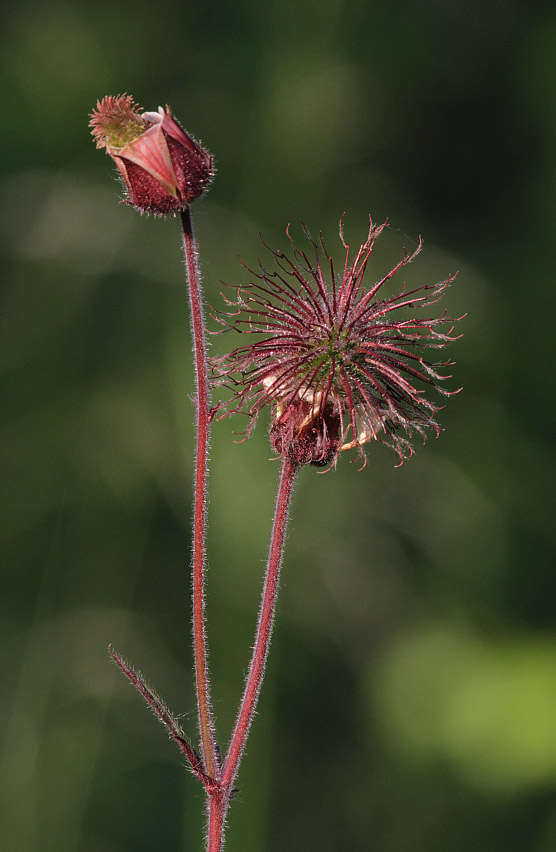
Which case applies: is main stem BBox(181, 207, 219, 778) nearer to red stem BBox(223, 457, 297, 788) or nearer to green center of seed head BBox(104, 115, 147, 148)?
red stem BBox(223, 457, 297, 788)

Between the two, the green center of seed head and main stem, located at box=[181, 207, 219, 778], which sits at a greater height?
the green center of seed head

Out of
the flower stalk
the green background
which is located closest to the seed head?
the flower stalk

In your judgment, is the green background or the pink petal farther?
the green background

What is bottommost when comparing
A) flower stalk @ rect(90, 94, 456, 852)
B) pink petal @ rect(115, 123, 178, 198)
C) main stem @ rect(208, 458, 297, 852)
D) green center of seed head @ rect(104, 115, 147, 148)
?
main stem @ rect(208, 458, 297, 852)

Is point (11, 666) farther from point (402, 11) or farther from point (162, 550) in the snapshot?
point (402, 11)

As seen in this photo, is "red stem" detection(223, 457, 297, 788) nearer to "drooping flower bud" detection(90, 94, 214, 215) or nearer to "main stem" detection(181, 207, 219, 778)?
"main stem" detection(181, 207, 219, 778)

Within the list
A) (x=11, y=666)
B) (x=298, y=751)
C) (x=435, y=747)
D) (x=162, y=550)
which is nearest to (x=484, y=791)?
(x=435, y=747)

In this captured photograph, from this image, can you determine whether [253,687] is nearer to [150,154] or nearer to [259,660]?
[259,660]
